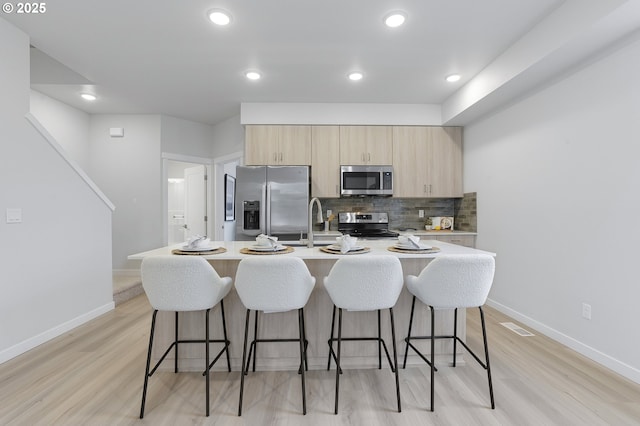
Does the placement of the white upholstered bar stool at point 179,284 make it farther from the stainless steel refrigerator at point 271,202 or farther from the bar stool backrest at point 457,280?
the stainless steel refrigerator at point 271,202

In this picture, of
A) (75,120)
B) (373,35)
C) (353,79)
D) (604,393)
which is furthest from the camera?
(75,120)

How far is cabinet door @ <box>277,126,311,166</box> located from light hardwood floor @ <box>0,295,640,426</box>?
2.68 m

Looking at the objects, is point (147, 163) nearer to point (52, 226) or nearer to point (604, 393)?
point (52, 226)

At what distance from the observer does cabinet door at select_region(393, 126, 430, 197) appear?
418 centimetres

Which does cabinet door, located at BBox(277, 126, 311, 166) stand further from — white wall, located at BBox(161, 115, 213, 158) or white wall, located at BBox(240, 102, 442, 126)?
white wall, located at BBox(161, 115, 213, 158)

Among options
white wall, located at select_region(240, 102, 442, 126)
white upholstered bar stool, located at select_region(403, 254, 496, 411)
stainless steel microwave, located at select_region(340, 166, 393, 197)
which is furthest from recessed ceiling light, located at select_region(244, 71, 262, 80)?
white upholstered bar stool, located at select_region(403, 254, 496, 411)

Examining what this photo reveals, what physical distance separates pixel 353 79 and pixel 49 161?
3.01m

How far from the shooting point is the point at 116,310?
339 centimetres

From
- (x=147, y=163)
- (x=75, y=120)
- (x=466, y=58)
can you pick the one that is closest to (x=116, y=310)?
(x=147, y=163)

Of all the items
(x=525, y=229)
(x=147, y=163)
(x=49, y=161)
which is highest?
(x=147, y=163)

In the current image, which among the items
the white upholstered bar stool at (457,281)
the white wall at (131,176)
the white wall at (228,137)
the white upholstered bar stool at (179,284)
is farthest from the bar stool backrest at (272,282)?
the white wall at (131,176)

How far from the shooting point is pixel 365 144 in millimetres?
4152

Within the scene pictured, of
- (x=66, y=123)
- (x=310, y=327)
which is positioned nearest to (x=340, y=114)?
(x=310, y=327)

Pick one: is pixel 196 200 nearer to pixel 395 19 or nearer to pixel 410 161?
pixel 410 161
